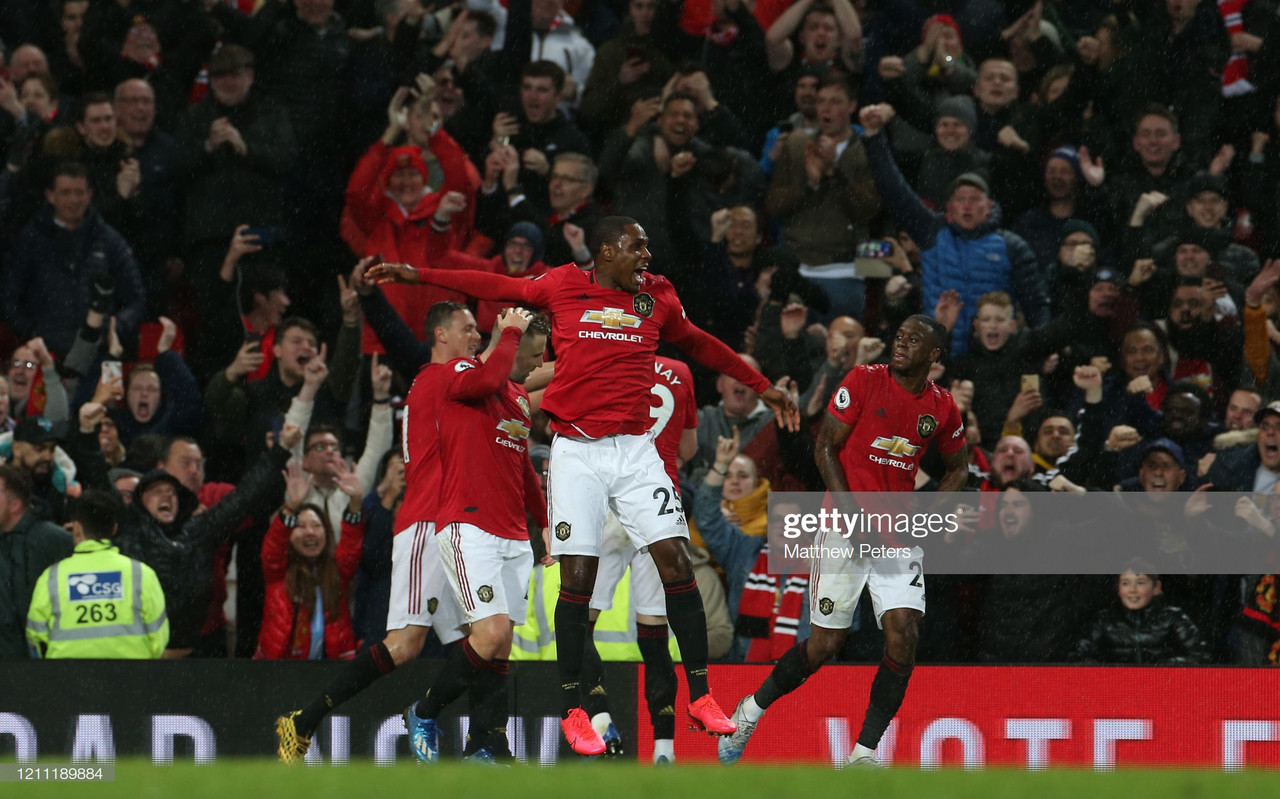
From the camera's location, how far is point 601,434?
24.8 ft

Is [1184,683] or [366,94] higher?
[366,94]

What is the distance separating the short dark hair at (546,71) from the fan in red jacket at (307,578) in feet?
13.6

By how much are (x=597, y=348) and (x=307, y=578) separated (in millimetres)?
3039

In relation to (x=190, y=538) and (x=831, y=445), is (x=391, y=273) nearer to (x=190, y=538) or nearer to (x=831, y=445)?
(x=831, y=445)

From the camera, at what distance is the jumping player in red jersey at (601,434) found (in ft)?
24.8

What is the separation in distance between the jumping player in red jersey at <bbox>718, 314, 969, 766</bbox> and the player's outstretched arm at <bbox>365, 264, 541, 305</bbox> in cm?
181

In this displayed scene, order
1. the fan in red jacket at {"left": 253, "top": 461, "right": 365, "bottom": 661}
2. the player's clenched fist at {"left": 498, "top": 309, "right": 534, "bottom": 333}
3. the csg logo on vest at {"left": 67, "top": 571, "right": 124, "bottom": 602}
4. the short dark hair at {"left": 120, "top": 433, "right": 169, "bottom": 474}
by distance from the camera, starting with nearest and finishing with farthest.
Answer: the player's clenched fist at {"left": 498, "top": 309, "right": 534, "bottom": 333} → the csg logo on vest at {"left": 67, "top": 571, "right": 124, "bottom": 602} → the fan in red jacket at {"left": 253, "top": 461, "right": 365, "bottom": 661} → the short dark hair at {"left": 120, "top": 433, "right": 169, "bottom": 474}

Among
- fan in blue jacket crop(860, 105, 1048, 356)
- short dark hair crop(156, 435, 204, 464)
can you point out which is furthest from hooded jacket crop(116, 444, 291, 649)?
fan in blue jacket crop(860, 105, 1048, 356)

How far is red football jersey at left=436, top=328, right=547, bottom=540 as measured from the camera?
8203 millimetres

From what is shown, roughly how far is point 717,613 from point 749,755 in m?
0.83

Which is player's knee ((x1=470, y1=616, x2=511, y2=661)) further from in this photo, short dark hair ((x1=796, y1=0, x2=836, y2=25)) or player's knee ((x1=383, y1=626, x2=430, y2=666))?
short dark hair ((x1=796, y1=0, x2=836, y2=25))

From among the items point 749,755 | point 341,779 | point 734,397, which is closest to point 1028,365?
point 734,397

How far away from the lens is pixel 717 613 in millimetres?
9719

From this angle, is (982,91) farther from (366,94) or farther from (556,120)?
(366,94)
